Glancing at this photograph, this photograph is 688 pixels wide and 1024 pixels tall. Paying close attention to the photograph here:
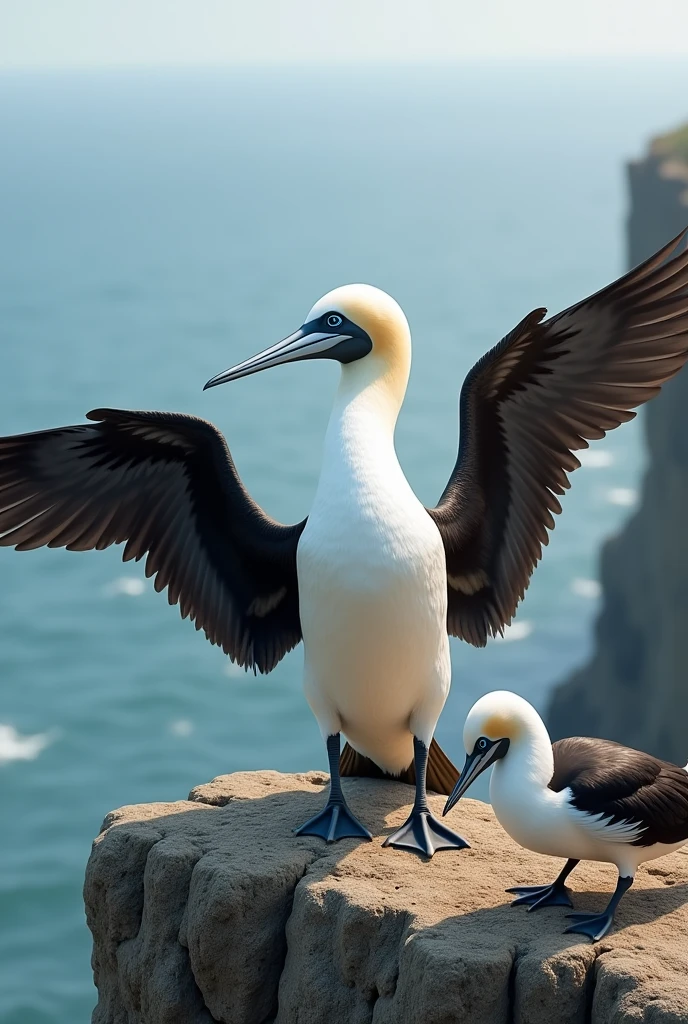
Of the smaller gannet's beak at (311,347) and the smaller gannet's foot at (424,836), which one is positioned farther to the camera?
the smaller gannet's beak at (311,347)

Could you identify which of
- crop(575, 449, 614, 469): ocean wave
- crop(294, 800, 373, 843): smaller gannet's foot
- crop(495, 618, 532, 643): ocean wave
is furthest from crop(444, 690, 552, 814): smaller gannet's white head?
crop(575, 449, 614, 469): ocean wave

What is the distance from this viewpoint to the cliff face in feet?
A: 78.9

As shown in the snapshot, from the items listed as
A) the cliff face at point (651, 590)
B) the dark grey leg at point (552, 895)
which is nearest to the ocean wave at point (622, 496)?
the cliff face at point (651, 590)

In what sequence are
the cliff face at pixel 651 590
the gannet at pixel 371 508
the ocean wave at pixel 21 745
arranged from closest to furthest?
1. the gannet at pixel 371 508
2. the cliff face at pixel 651 590
3. the ocean wave at pixel 21 745

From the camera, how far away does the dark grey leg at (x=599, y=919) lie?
5352 millimetres

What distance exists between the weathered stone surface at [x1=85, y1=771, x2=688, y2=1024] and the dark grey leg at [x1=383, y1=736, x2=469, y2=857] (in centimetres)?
5

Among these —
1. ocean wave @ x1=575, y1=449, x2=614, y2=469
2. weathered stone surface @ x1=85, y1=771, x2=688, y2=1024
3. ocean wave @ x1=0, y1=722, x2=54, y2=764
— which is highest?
ocean wave @ x1=575, y1=449, x2=614, y2=469

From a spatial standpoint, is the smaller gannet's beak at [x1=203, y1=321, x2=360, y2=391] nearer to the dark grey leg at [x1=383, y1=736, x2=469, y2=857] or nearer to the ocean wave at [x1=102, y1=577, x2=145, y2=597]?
the dark grey leg at [x1=383, y1=736, x2=469, y2=857]

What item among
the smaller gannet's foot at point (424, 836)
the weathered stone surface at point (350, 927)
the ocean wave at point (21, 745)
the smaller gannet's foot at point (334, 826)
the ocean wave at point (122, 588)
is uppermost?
the ocean wave at point (122, 588)

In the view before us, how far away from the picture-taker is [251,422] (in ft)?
159

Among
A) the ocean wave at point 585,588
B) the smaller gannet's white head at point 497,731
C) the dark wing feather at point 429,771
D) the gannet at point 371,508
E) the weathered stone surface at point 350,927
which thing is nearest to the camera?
the weathered stone surface at point 350,927

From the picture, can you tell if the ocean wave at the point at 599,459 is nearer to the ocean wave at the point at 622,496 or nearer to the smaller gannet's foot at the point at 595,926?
the ocean wave at the point at 622,496

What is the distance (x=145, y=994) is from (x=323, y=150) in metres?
137

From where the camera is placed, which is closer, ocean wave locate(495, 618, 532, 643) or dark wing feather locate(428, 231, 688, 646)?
dark wing feather locate(428, 231, 688, 646)
